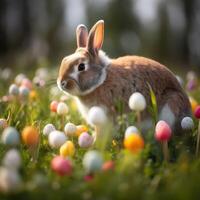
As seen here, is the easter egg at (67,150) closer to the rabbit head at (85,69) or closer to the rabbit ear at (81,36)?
the rabbit head at (85,69)

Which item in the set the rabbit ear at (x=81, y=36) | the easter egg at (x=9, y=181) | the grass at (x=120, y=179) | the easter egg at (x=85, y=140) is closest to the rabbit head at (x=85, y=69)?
the rabbit ear at (x=81, y=36)

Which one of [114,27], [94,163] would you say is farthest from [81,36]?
[114,27]

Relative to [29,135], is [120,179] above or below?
below

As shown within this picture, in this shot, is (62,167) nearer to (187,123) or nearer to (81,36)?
(187,123)

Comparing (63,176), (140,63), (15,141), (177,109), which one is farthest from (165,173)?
(140,63)

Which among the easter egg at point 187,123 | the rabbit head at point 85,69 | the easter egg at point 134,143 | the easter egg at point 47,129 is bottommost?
the easter egg at point 187,123

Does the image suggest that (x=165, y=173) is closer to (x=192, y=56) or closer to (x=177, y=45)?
(x=192, y=56)

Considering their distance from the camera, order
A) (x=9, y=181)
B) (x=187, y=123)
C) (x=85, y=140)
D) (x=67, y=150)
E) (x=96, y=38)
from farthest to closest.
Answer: (x=96, y=38)
(x=187, y=123)
(x=85, y=140)
(x=67, y=150)
(x=9, y=181)
